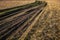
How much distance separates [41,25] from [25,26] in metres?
0.44

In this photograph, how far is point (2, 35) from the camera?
2033 mm

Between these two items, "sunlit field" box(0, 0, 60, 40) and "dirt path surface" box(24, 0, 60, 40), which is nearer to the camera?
"sunlit field" box(0, 0, 60, 40)

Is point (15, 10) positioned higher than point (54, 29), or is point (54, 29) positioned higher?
point (15, 10)

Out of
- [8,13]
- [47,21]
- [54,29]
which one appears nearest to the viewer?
[54,29]

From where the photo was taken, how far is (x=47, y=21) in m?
3.10

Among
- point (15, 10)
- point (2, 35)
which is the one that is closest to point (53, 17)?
point (15, 10)

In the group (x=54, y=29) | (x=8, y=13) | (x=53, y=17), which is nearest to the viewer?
(x=54, y=29)

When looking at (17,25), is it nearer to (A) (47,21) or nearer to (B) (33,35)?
(B) (33,35)

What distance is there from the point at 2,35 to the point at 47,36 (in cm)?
88

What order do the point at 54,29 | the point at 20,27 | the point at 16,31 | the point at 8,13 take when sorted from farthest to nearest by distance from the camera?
1. the point at 8,13
2. the point at 54,29
3. the point at 20,27
4. the point at 16,31

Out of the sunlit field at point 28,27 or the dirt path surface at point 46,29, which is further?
the dirt path surface at point 46,29

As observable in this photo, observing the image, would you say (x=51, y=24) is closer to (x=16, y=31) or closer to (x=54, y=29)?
(x=54, y=29)

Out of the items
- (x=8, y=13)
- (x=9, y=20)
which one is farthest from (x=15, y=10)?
(x=9, y=20)

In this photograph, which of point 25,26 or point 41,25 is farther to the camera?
point 41,25
